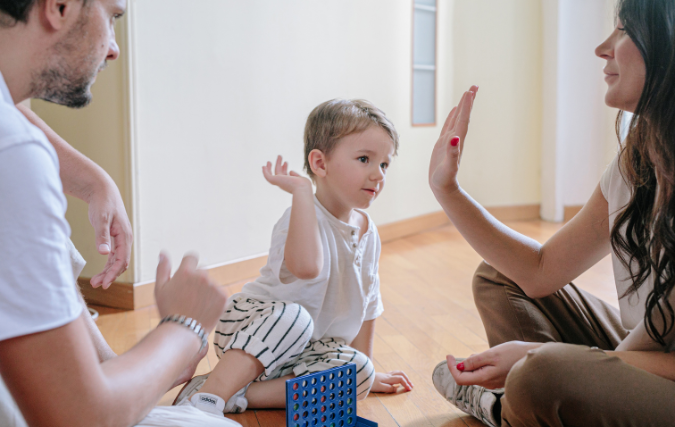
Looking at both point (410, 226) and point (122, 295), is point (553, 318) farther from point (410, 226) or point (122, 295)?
point (410, 226)

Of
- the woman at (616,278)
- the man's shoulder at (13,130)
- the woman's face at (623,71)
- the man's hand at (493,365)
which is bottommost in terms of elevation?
the man's hand at (493,365)

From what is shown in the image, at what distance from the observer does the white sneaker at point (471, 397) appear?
1.18 meters

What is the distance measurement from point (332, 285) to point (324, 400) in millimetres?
384

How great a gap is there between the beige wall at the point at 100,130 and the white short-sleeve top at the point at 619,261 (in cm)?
157

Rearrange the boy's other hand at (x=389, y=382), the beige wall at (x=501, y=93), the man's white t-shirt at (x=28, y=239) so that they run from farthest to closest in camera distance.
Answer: the beige wall at (x=501, y=93)
the boy's other hand at (x=389, y=382)
the man's white t-shirt at (x=28, y=239)

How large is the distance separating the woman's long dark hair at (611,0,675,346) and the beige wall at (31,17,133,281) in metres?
1.63

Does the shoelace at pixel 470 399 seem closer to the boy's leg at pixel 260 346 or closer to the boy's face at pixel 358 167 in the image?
the boy's leg at pixel 260 346

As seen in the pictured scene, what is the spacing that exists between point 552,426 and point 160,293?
1.91 ft

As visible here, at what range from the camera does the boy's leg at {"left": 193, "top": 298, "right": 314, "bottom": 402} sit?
1.22 metres

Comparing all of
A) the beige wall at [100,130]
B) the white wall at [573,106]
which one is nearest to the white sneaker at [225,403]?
the beige wall at [100,130]

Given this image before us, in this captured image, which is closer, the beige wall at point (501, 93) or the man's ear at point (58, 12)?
the man's ear at point (58, 12)

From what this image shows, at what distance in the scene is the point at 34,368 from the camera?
538 mm

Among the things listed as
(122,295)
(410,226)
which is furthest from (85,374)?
(410,226)

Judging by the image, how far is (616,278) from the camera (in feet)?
3.61
